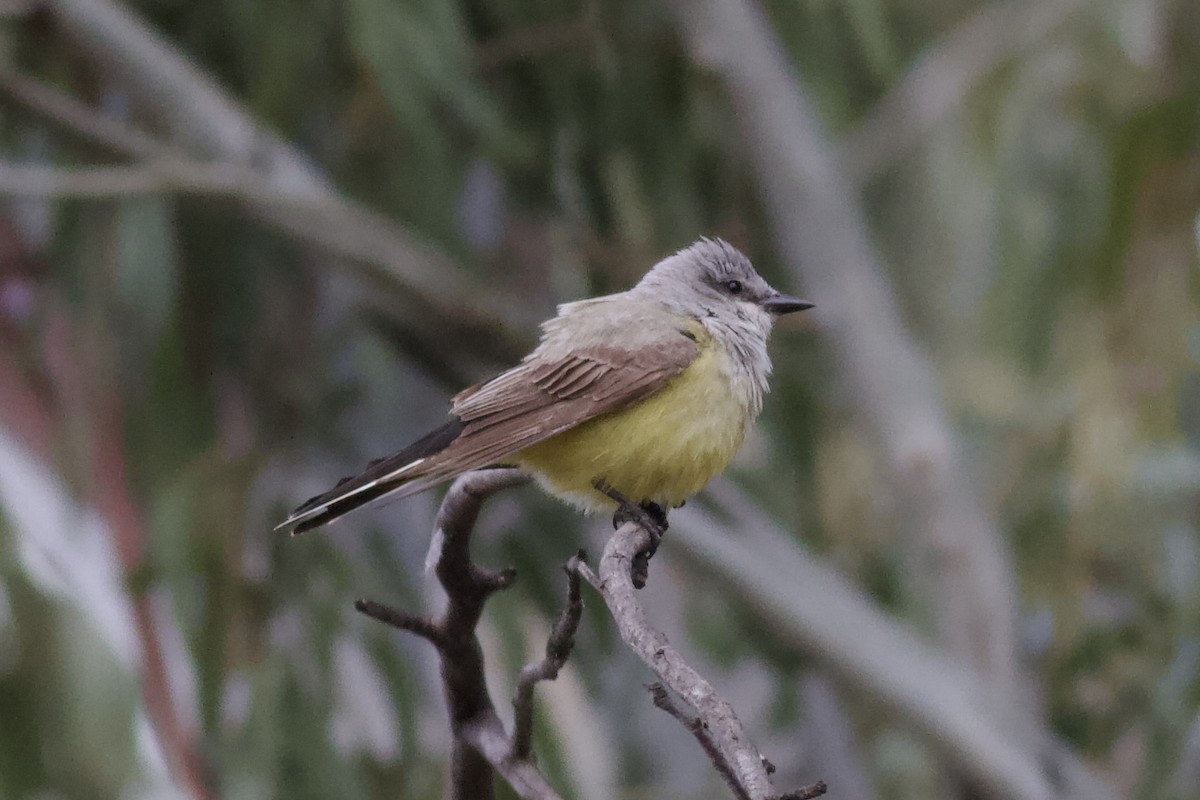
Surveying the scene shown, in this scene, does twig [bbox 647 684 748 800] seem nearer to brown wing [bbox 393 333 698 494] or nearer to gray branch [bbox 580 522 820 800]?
gray branch [bbox 580 522 820 800]

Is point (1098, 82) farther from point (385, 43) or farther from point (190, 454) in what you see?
point (190, 454)

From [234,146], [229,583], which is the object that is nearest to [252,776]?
[229,583]

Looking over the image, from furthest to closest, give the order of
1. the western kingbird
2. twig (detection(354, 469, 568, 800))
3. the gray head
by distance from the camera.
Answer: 1. the gray head
2. the western kingbird
3. twig (detection(354, 469, 568, 800))

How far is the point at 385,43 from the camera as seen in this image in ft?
9.35

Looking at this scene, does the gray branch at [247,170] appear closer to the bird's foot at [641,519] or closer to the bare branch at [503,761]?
the bird's foot at [641,519]

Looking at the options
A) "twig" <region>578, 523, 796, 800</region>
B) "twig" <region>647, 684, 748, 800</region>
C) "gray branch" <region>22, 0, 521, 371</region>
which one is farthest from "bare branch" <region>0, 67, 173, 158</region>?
"twig" <region>647, 684, 748, 800</region>

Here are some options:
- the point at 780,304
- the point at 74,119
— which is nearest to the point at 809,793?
the point at 780,304

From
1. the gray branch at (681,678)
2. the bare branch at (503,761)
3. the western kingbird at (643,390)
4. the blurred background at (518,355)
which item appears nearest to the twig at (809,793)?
the gray branch at (681,678)

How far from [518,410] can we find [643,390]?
0.17m

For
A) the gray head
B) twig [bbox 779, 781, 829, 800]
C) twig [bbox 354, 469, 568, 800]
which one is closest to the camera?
twig [bbox 779, 781, 829, 800]

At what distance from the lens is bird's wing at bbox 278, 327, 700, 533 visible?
123 centimetres

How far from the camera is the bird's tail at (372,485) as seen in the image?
45.7 inches

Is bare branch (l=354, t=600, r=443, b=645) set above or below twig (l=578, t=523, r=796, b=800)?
above

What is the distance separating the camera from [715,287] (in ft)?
5.91
